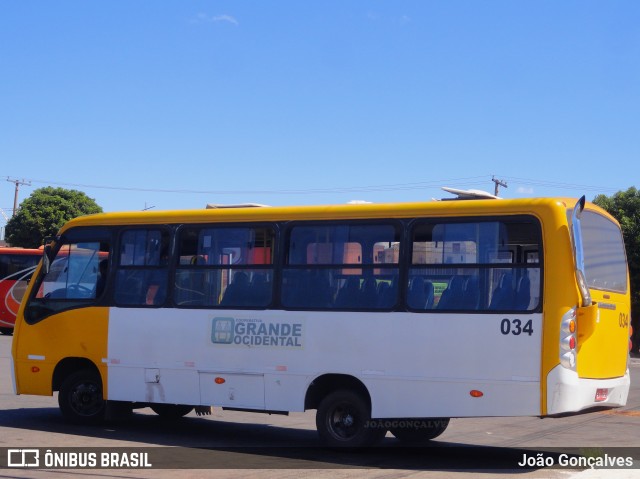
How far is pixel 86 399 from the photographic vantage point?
43.7 ft

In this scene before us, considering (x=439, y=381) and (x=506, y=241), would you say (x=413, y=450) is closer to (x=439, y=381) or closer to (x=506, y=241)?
(x=439, y=381)

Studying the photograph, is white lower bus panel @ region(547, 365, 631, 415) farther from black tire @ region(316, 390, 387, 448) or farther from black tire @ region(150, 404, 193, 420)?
black tire @ region(150, 404, 193, 420)

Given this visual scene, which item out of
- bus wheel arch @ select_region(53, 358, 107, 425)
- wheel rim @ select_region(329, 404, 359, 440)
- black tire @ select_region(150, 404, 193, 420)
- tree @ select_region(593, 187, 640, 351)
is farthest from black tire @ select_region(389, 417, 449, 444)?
tree @ select_region(593, 187, 640, 351)

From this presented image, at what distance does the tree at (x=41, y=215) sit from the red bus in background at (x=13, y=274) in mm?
20682

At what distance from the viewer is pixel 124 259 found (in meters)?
13.1

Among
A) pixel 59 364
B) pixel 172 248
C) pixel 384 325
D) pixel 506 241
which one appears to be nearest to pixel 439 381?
pixel 384 325

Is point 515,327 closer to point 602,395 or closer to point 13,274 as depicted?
point 602,395

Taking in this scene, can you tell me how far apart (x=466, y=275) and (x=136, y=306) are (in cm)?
460

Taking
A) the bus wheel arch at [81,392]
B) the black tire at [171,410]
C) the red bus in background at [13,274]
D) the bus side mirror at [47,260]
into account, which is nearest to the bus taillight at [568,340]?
the black tire at [171,410]

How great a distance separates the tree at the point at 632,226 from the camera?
143 feet

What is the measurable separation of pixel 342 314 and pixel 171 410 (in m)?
4.19

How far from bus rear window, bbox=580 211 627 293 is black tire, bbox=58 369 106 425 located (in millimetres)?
6715

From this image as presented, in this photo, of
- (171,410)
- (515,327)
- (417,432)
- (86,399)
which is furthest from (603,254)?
(86,399)

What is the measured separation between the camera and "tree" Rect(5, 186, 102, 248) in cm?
5741
